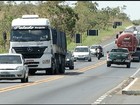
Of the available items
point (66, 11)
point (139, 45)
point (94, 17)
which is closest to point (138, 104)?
point (139, 45)

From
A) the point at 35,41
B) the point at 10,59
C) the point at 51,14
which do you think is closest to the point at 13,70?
the point at 10,59

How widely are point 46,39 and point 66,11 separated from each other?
64.8 meters

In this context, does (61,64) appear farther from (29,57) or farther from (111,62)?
(111,62)

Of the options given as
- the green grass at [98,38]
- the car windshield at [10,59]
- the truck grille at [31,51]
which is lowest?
the car windshield at [10,59]

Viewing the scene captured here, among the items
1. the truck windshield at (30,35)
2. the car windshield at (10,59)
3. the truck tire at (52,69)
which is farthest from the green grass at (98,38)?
the car windshield at (10,59)

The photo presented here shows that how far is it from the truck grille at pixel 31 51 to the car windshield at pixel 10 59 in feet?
24.7

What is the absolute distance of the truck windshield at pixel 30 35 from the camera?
41688 millimetres

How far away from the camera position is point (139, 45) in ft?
269

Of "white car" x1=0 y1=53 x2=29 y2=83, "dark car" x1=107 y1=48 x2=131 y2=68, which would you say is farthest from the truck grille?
"dark car" x1=107 y1=48 x2=131 y2=68

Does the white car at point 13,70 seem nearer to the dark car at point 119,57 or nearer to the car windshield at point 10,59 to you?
the car windshield at point 10,59

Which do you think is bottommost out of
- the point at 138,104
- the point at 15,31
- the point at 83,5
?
the point at 138,104

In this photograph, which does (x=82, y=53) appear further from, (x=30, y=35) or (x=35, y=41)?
(x=35, y=41)

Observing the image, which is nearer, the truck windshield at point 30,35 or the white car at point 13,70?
the white car at point 13,70

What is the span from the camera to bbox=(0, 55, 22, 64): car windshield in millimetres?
34312
